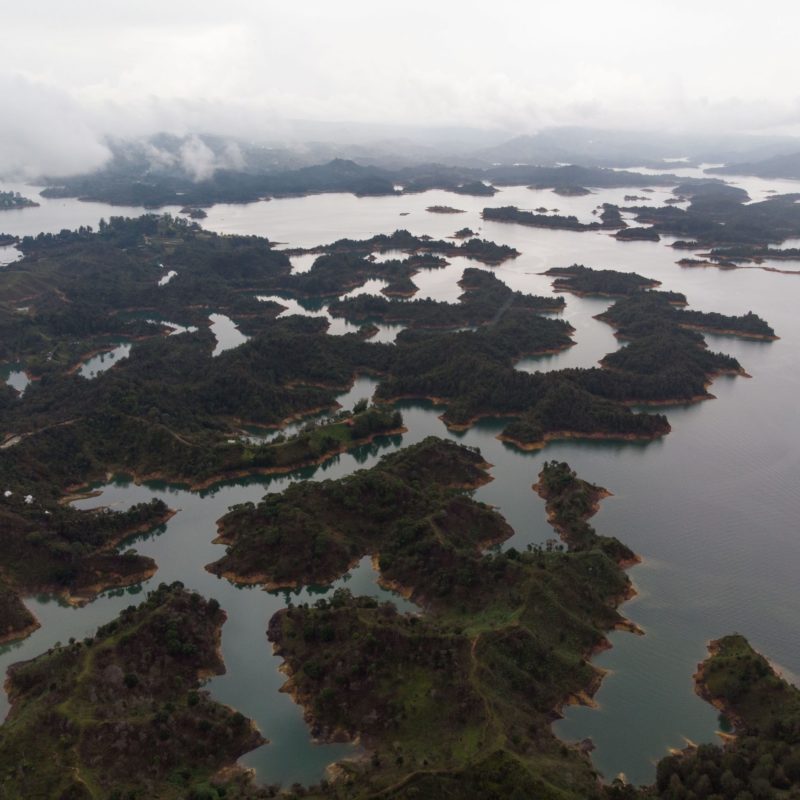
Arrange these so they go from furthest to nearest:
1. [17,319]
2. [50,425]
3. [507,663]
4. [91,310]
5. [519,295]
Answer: [519,295] < [91,310] < [17,319] < [50,425] < [507,663]

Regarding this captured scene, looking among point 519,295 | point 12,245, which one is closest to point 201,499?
point 519,295

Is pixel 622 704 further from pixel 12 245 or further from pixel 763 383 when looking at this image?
pixel 12 245

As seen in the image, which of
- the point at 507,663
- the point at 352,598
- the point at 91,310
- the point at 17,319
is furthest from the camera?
the point at 91,310

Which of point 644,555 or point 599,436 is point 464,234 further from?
point 644,555

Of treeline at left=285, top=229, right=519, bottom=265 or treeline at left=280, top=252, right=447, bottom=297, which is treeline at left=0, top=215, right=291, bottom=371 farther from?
treeline at left=285, top=229, right=519, bottom=265

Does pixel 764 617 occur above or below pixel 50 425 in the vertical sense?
below

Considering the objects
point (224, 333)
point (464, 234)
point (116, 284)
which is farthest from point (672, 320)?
point (116, 284)

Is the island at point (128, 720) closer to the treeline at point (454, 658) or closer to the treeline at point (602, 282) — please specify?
the treeline at point (454, 658)

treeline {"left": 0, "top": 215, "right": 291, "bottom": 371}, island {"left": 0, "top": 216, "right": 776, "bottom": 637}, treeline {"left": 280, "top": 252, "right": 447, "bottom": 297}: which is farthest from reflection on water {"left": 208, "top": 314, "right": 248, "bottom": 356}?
treeline {"left": 280, "top": 252, "right": 447, "bottom": 297}

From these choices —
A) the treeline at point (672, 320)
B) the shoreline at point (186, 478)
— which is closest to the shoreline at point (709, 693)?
the shoreline at point (186, 478)

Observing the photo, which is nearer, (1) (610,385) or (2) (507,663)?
(2) (507,663)
